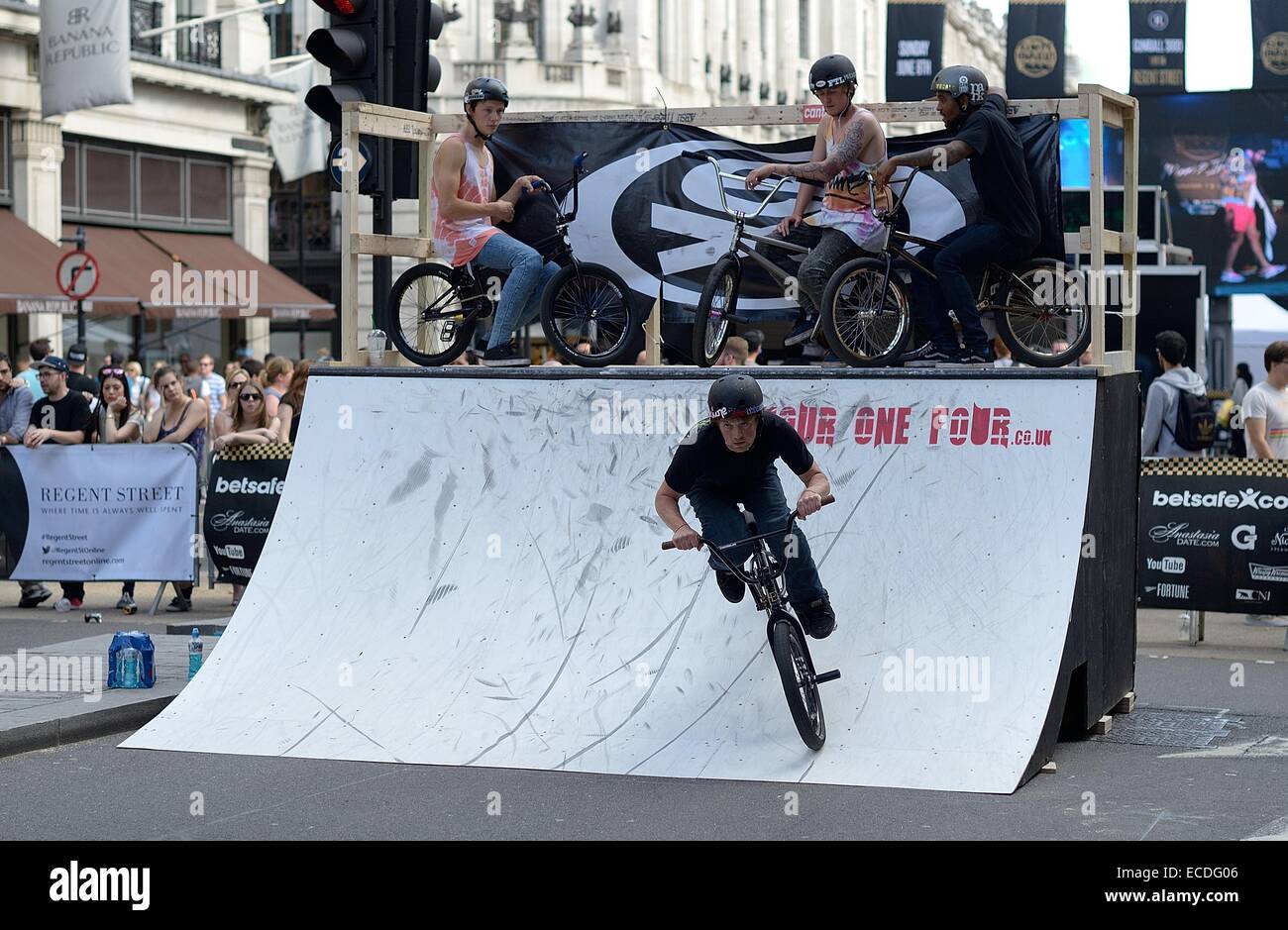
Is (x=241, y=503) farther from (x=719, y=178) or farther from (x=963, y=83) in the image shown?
(x=963, y=83)

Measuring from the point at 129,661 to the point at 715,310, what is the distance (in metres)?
4.04

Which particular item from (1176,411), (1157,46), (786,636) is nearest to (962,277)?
(786,636)

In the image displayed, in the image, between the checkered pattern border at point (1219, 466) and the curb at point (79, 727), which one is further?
the checkered pattern border at point (1219, 466)

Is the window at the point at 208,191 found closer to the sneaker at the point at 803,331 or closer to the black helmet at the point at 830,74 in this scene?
the sneaker at the point at 803,331

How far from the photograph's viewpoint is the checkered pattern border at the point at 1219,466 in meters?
12.8

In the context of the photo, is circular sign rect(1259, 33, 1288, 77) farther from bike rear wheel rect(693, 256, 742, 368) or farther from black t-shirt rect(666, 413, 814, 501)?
black t-shirt rect(666, 413, 814, 501)

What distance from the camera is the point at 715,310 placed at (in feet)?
36.7

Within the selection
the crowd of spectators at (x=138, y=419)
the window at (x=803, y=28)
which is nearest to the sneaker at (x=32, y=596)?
the crowd of spectators at (x=138, y=419)

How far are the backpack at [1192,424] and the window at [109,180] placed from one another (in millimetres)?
22105

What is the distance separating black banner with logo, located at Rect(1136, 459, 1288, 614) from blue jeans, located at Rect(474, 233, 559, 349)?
16.2 ft

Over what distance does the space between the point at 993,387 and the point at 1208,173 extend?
1010 inches

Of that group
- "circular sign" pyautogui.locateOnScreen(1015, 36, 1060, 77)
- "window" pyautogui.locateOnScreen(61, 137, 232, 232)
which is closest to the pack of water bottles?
"window" pyautogui.locateOnScreen(61, 137, 232, 232)
